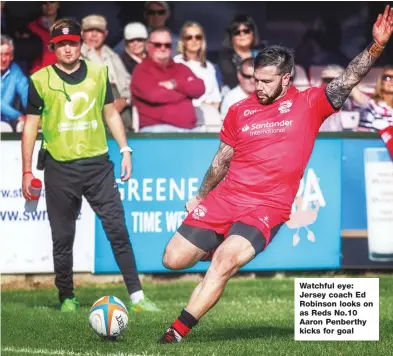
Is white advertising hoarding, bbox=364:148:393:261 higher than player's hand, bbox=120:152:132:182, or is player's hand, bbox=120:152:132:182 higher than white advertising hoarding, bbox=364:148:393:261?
player's hand, bbox=120:152:132:182

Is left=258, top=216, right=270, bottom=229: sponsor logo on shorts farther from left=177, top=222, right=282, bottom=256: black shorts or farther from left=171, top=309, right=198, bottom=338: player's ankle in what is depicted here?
left=171, top=309, right=198, bottom=338: player's ankle

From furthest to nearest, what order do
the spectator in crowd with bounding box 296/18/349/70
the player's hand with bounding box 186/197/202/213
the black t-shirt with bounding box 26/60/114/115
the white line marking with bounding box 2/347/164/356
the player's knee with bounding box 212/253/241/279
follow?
the spectator in crowd with bounding box 296/18/349/70
the black t-shirt with bounding box 26/60/114/115
the player's hand with bounding box 186/197/202/213
the player's knee with bounding box 212/253/241/279
the white line marking with bounding box 2/347/164/356

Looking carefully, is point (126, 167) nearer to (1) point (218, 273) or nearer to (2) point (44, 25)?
(1) point (218, 273)

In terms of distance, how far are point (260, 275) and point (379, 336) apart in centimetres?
490

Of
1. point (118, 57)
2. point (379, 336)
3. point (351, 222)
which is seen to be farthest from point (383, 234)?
point (379, 336)

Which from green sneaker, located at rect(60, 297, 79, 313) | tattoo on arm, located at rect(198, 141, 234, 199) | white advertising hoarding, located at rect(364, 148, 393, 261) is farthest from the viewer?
white advertising hoarding, located at rect(364, 148, 393, 261)

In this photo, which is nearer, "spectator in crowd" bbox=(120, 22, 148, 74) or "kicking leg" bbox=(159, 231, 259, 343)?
"kicking leg" bbox=(159, 231, 259, 343)

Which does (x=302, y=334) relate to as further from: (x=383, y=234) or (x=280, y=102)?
(x=383, y=234)

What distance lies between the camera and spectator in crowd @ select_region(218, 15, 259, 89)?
1675cm

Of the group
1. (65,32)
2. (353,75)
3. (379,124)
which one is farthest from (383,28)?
(379,124)

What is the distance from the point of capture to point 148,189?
1505 cm

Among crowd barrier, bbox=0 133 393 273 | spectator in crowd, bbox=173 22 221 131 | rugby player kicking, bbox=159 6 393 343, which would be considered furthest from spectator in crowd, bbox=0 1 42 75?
rugby player kicking, bbox=159 6 393 343

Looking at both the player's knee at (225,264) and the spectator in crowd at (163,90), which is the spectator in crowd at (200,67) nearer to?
the spectator in crowd at (163,90)

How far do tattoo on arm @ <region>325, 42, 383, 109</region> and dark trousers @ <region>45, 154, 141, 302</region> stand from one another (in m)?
3.29
